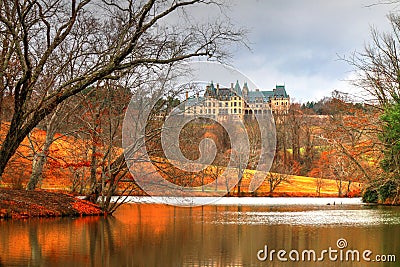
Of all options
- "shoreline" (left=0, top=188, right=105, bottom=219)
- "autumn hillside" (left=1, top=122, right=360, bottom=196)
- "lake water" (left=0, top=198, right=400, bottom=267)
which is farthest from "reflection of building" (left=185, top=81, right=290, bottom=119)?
"shoreline" (left=0, top=188, right=105, bottom=219)

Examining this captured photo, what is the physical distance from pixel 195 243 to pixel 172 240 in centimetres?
73

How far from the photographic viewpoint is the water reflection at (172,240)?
30.5 feet

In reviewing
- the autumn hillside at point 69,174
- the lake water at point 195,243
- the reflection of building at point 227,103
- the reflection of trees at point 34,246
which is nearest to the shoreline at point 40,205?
the lake water at point 195,243

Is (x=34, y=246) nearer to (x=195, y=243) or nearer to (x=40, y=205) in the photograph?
(x=195, y=243)

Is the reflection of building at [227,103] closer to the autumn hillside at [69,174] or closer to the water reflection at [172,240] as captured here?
the autumn hillside at [69,174]

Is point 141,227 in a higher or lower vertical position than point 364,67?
lower

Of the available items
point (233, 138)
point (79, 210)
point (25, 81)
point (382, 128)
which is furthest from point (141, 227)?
point (382, 128)

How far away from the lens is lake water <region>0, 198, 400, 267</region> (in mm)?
9289

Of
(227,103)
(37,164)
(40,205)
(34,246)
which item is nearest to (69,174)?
(37,164)

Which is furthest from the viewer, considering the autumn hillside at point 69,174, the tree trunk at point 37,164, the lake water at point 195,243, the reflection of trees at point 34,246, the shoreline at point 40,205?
the autumn hillside at point 69,174

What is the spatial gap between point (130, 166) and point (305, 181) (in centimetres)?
3046

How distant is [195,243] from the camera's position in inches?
468

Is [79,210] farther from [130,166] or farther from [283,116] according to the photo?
[283,116]

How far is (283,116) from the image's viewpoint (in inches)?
2030
